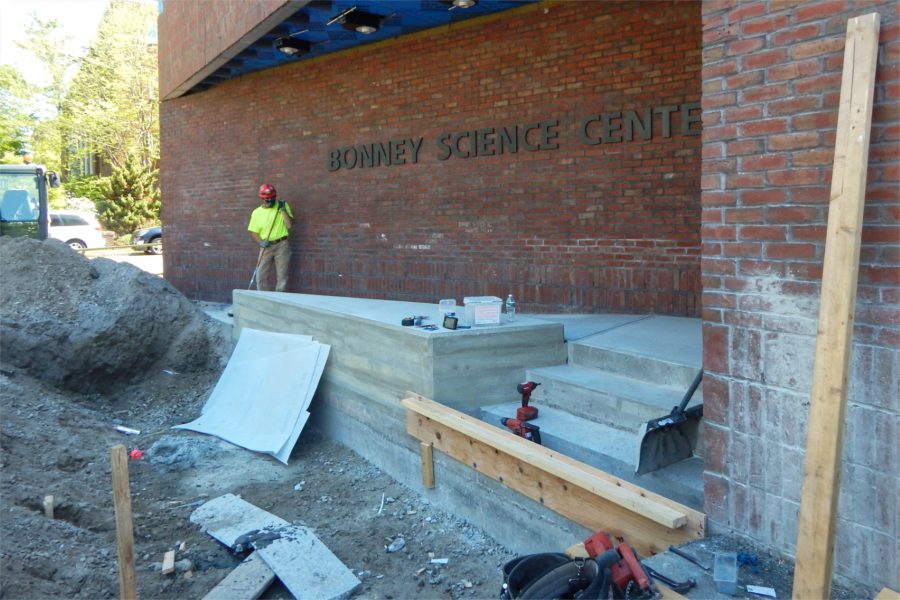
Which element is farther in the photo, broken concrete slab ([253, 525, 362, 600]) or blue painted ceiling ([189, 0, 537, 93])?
blue painted ceiling ([189, 0, 537, 93])

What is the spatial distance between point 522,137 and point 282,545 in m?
5.22

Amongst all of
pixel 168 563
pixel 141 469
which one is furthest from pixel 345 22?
pixel 168 563

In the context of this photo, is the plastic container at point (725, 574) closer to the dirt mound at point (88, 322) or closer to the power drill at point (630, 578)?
the power drill at point (630, 578)

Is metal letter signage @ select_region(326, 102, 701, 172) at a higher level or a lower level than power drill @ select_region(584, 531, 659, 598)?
higher

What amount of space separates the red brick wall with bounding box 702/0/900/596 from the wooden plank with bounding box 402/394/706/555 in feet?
0.83

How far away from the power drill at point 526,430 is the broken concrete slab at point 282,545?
1.47 metres

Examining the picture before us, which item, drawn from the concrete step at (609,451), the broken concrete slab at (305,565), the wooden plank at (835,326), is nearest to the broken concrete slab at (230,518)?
the broken concrete slab at (305,565)

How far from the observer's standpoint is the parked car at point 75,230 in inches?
1059

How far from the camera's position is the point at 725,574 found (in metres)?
3.06

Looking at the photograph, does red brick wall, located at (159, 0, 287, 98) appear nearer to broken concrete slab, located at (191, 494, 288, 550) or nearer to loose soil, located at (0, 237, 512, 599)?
loose soil, located at (0, 237, 512, 599)

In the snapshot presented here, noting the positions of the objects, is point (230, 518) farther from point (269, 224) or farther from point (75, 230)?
point (75, 230)

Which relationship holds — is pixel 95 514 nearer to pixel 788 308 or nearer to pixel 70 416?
pixel 70 416

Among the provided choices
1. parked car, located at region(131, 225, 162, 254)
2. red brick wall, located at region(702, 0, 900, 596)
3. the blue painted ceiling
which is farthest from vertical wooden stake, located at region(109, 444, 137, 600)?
parked car, located at region(131, 225, 162, 254)

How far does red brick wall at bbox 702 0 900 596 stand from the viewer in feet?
9.50
